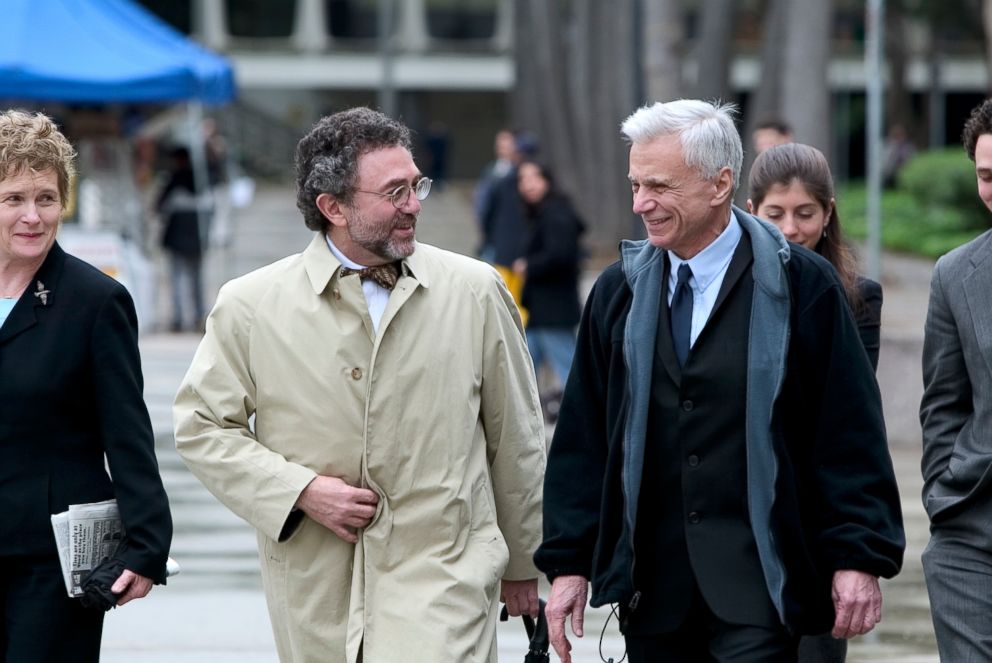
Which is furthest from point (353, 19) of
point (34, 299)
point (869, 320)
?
point (34, 299)

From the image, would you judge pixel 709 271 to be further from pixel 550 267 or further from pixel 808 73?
pixel 808 73

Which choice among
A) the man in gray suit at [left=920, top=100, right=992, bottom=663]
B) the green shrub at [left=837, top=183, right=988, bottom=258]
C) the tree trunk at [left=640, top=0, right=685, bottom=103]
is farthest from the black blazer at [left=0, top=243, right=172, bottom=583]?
the green shrub at [left=837, top=183, right=988, bottom=258]

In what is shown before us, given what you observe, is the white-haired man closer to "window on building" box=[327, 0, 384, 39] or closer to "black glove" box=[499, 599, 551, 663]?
"black glove" box=[499, 599, 551, 663]

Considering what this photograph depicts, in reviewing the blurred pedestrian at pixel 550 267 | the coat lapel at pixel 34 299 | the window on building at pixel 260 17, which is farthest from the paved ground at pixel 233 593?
the window on building at pixel 260 17

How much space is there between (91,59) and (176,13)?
47228mm

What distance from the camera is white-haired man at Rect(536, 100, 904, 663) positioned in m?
3.99

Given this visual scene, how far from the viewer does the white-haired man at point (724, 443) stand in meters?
3.99

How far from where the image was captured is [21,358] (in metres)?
4.16

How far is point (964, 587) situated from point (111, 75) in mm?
13242

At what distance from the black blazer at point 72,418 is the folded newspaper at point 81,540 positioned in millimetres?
28

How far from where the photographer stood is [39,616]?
13.4 feet

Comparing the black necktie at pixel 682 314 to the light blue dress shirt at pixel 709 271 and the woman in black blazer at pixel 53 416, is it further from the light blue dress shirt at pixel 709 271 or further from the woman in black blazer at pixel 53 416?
the woman in black blazer at pixel 53 416

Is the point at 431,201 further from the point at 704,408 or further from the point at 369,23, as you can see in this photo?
the point at 704,408

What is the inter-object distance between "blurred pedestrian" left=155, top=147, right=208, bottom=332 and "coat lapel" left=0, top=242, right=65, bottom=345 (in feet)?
47.8
